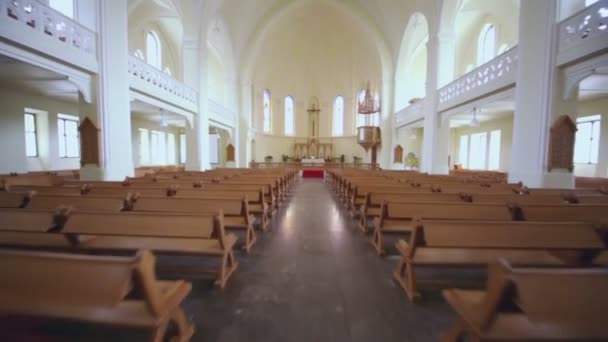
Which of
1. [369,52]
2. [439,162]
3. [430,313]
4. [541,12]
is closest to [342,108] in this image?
[369,52]

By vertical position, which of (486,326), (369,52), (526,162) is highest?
(369,52)

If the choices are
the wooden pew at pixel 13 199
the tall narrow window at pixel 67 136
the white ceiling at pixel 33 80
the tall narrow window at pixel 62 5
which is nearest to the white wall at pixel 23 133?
the tall narrow window at pixel 67 136

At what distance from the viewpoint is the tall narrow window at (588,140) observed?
8.70m

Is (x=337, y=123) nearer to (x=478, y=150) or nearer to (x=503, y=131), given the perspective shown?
(x=478, y=150)

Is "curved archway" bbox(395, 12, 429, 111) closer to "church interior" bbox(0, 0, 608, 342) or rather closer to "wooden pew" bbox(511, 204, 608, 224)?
"church interior" bbox(0, 0, 608, 342)

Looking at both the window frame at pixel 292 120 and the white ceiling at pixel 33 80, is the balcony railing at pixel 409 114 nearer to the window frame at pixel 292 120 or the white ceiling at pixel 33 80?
the window frame at pixel 292 120

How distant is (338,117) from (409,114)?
10335 millimetres

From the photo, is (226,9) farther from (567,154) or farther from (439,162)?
(567,154)

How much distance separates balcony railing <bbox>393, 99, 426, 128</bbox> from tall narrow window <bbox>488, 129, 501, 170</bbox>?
422 centimetres

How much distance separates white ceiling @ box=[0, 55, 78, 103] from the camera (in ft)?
18.3

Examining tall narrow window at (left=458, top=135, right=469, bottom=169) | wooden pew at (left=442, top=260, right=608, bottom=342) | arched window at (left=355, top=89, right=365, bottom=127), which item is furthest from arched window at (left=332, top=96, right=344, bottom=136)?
wooden pew at (left=442, top=260, right=608, bottom=342)

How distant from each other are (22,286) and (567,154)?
814 centimetres

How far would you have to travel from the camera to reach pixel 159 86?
897 cm

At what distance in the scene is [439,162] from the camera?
34.9ft
